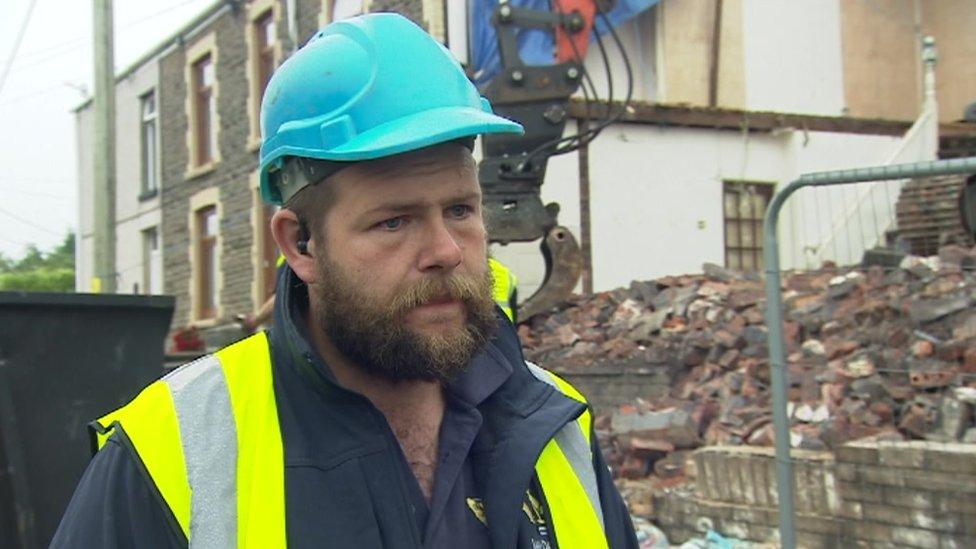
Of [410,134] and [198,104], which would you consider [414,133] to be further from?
[198,104]

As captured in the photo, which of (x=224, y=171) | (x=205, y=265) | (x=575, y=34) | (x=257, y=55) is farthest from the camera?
(x=205, y=265)

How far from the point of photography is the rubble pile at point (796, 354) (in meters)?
4.81

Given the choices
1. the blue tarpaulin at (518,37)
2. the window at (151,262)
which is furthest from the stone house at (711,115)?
the window at (151,262)

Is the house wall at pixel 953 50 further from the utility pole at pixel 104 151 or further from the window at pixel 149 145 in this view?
the window at pixel 149 145

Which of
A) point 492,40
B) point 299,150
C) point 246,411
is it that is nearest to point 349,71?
point 299,150

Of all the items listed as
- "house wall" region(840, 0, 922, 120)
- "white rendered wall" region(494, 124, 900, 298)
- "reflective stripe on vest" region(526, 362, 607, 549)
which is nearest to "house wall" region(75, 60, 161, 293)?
"white rendered wall" region(494, 124, 900, 298)

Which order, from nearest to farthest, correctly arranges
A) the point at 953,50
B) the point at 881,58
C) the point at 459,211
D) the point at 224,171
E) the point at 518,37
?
the point at 459,211 → the point at 518,37 → the point at 881,58 → the point at 953,50 → the point at 224,171

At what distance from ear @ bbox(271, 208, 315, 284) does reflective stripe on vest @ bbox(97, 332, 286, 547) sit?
0.18m

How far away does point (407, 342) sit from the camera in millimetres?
1692

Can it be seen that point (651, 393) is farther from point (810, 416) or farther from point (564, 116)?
point (564, 116)

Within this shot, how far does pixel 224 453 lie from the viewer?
1.53 metres

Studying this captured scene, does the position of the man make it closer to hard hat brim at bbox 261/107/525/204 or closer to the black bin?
hard hat brim at bbox 261/107/525/204

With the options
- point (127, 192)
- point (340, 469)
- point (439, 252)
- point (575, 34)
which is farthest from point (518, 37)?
point (127, 192)

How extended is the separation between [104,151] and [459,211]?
1160 cm
